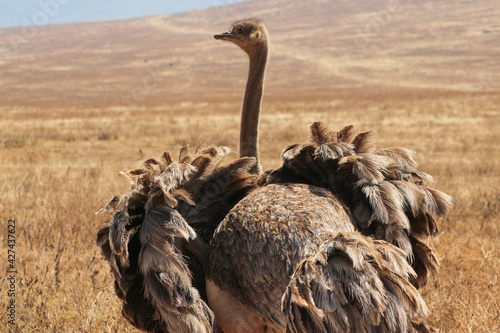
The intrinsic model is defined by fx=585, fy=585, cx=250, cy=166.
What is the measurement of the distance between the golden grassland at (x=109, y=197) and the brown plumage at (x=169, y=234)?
923 mm

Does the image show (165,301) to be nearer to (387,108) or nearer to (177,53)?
(387,108)

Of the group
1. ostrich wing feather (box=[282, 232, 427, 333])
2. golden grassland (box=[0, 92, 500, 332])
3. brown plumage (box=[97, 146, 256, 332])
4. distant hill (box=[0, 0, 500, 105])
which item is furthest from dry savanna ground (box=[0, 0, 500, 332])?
ostrich wing feather (box=[282, 232, 427, 333])

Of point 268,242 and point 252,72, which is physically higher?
point 252,72

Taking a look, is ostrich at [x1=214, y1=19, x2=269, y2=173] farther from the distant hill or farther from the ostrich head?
the distant hill

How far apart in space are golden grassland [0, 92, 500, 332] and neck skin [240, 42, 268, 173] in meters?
0.84

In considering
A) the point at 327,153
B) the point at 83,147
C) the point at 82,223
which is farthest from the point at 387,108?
the point at 327,153

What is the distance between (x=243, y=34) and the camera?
15.6ft

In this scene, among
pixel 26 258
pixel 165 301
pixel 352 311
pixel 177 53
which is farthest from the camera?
pixel 177 53

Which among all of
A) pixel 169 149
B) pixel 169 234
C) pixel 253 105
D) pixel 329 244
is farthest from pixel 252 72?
pixel 169 149

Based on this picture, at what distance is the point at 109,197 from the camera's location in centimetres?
702

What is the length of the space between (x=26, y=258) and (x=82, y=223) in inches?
38.6

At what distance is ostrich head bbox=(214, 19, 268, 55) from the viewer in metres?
4.70

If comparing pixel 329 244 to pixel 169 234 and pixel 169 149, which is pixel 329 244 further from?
pixel 169 149

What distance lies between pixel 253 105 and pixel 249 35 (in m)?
0.74
